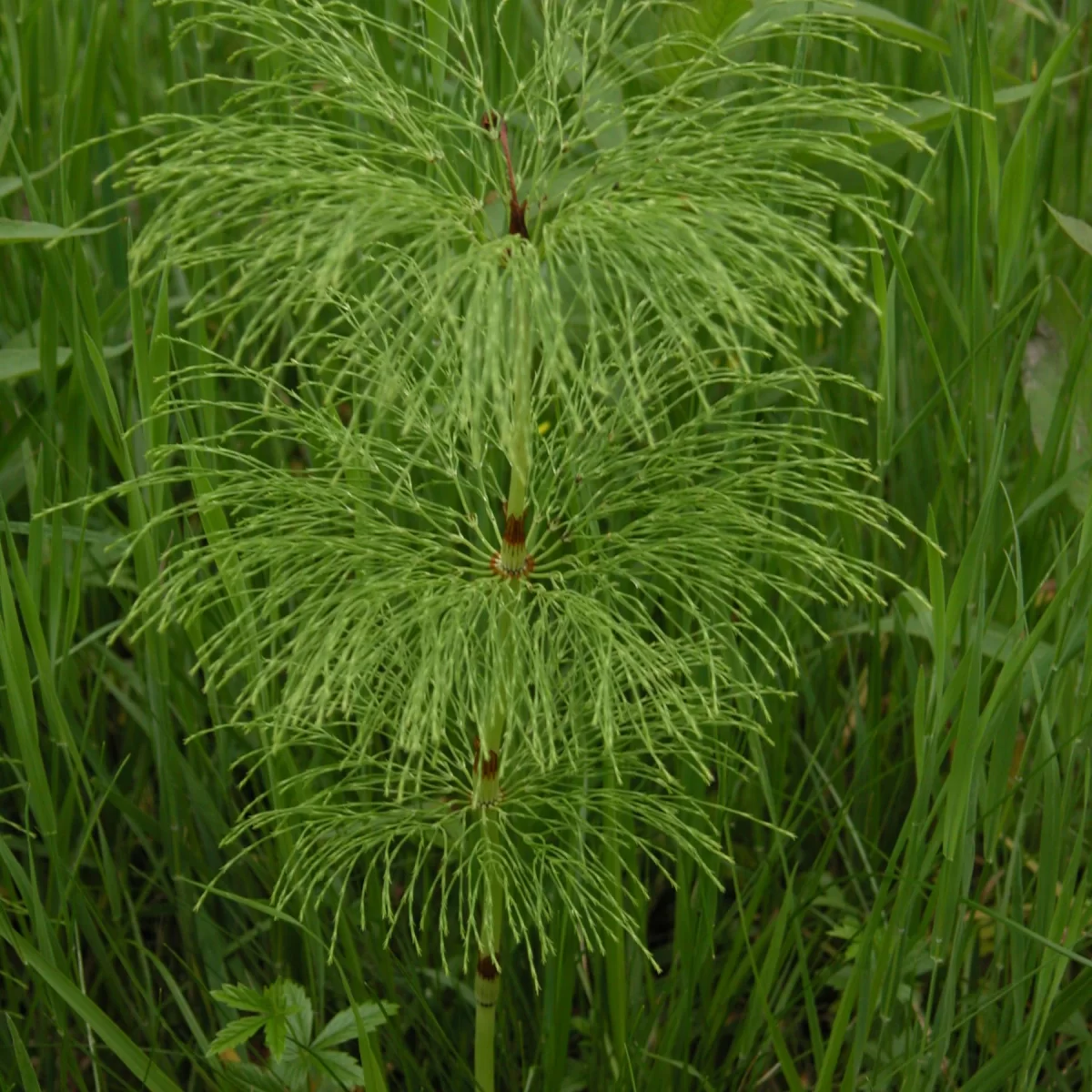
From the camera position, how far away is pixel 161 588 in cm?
133

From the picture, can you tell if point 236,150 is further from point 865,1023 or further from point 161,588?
point 865,1023

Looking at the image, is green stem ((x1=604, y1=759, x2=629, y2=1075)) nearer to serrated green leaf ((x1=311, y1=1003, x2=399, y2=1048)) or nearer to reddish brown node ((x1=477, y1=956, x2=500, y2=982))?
reddish brown node ((x1=477, y1=956, x2=500, y2=982))

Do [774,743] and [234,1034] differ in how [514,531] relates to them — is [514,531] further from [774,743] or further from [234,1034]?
[234,1034]

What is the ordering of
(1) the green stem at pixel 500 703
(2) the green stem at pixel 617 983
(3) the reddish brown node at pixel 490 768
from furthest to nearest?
1. (2) the green stem at pixel 617 983
2. (3) the reddish brown node at pixel 490 768
3. (1) the green stem at pixel 500 703

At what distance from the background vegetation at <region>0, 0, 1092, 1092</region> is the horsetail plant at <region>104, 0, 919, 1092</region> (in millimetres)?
102

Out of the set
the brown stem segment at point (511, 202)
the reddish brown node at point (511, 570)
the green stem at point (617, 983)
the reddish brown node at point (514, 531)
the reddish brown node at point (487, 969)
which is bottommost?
the green stem at point (617, 983)

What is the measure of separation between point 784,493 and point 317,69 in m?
0.57

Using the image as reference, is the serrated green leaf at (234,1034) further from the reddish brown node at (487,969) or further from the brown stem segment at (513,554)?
the brown stem segment at (513,554)

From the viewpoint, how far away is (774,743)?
1604mm

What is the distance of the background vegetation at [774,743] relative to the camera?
149 centimetres

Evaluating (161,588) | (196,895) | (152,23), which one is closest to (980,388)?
(161,588)

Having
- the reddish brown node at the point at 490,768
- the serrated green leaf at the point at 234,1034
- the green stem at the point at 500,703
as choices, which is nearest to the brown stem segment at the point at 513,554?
the green stem at the point at 500,703

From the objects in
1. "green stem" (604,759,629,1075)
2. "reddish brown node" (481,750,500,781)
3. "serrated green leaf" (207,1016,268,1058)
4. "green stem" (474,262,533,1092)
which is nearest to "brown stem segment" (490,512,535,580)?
"green stem" (474,262,533,1092)

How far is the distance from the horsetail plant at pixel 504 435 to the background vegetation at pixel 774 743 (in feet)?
0.33
